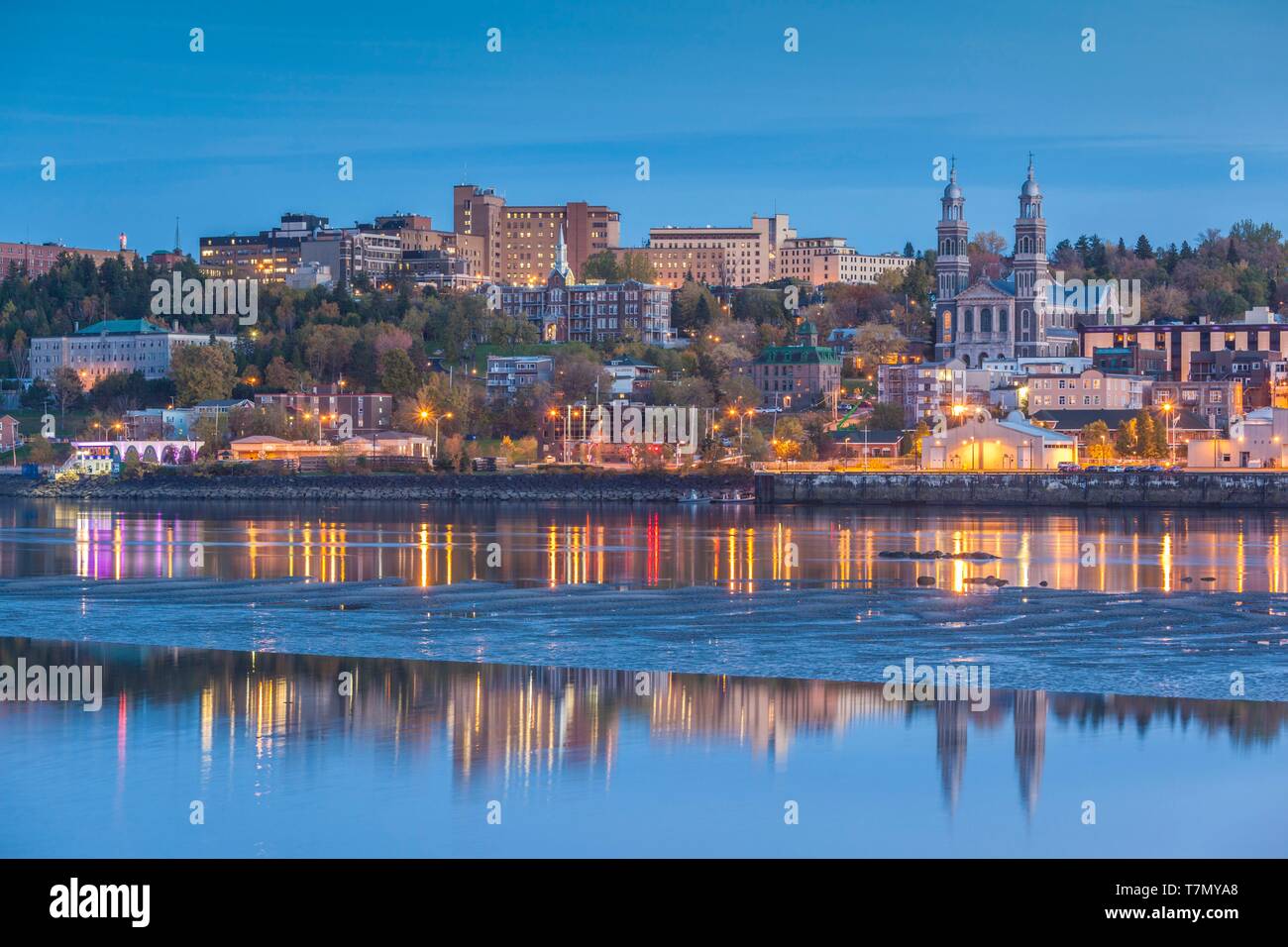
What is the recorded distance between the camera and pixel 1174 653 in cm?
2331

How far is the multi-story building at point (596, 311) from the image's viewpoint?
140625mm

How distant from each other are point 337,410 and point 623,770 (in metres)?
93.4

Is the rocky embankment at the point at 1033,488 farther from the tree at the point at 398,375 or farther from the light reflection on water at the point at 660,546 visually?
the tree at the point at 398,375

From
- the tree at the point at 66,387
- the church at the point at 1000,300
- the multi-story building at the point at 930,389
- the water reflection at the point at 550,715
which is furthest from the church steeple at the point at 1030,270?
the water reflection at the point at 550,715

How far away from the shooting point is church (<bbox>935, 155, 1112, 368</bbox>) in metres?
118

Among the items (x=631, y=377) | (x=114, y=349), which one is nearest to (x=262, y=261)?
(x=114, y=349)

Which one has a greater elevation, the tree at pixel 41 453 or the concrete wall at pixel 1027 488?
the tree at pixel 41 453

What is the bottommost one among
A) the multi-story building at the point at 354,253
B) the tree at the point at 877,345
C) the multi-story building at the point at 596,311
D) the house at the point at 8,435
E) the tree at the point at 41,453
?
the tree at the point at 41,453

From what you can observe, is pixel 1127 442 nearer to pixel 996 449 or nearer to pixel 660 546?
pixel 996 449

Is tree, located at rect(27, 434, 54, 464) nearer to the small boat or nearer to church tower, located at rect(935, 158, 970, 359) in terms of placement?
the small boat

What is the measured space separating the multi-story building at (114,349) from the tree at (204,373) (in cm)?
887

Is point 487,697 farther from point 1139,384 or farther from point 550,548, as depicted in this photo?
point 1139,384

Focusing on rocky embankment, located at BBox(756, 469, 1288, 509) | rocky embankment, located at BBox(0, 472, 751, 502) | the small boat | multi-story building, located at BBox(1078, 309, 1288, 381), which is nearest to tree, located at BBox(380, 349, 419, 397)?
rocky embankment, located at BBox(0, 472, 751, 502)

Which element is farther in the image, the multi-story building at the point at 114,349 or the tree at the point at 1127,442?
the multi-story building at the point at 114,349
